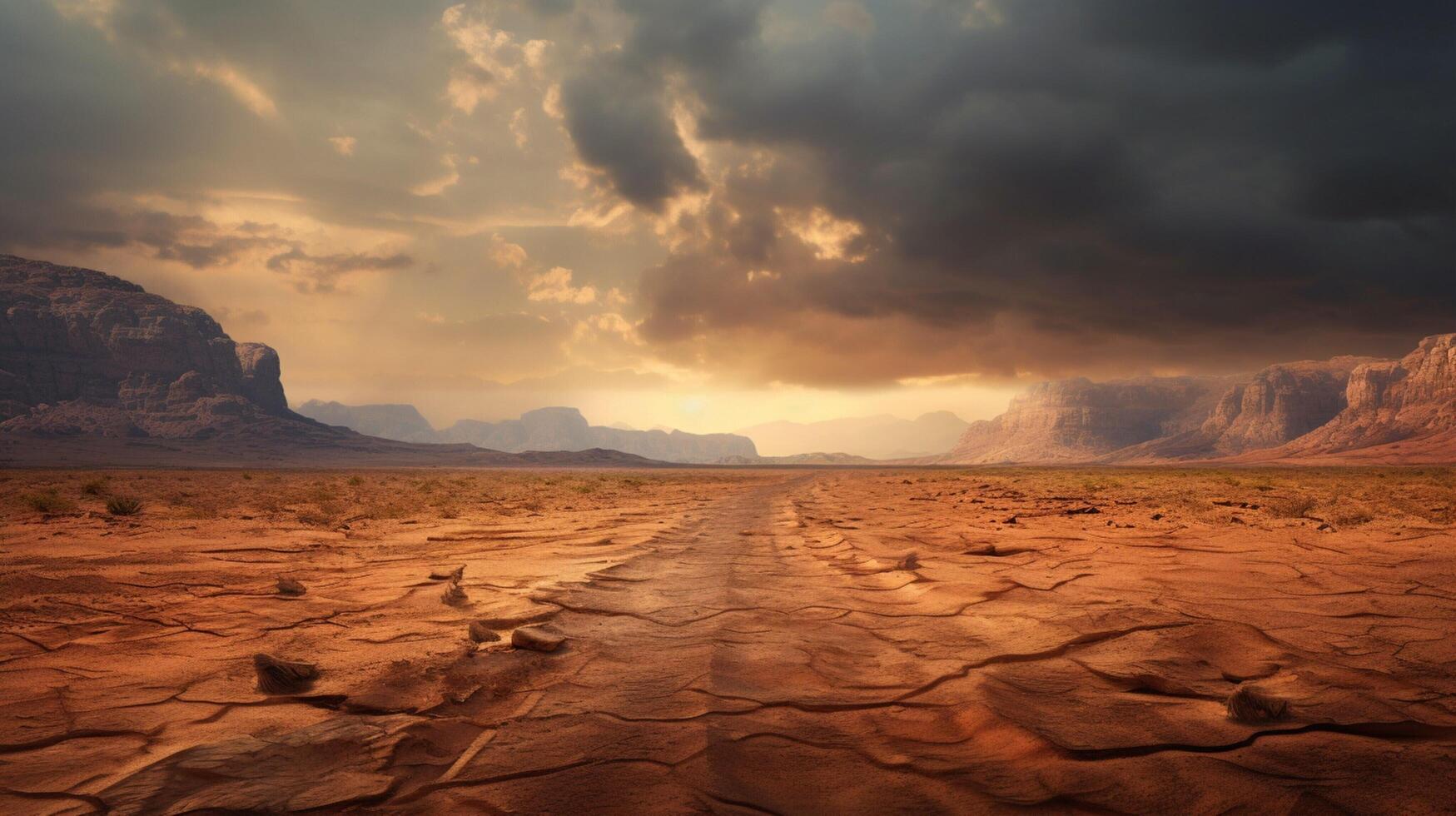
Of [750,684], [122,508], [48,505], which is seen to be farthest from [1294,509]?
[48,505]

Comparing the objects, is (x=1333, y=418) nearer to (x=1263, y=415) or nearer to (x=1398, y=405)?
(x=1263, y=415)

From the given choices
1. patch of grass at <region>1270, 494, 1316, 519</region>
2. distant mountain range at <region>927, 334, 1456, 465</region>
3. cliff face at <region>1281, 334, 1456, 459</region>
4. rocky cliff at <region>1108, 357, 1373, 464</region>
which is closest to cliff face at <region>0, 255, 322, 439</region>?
patch of grass at <region>1270, 494, 1316, 519</region>

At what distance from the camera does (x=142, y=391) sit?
146250 millimetres

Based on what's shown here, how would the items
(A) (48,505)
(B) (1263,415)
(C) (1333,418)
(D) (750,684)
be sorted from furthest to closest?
(B) (1263,415) → (C) (1333,418) → (A) (48,505) → (D) (750,684)

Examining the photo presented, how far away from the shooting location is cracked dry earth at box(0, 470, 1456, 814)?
2303 mm

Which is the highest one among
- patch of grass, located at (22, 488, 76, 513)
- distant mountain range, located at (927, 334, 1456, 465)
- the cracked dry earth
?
distant mountain range, located at (927, 334, 1456, 465)

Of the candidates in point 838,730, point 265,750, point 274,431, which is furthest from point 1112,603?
point 274,431

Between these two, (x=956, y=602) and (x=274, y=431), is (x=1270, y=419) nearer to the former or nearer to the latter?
(x=956, y=602)

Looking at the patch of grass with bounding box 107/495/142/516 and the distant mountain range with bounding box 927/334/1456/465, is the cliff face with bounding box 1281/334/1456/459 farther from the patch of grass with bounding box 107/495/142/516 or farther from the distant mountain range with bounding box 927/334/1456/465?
the patch of grass with bounding box 107/495/142/516

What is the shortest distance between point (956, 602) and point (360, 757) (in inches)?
169

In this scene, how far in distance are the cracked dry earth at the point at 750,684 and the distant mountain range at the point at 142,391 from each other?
403ft

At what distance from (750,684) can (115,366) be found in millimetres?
203328

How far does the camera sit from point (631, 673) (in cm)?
359

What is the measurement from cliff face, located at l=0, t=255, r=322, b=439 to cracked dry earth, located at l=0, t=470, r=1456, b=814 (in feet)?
526
